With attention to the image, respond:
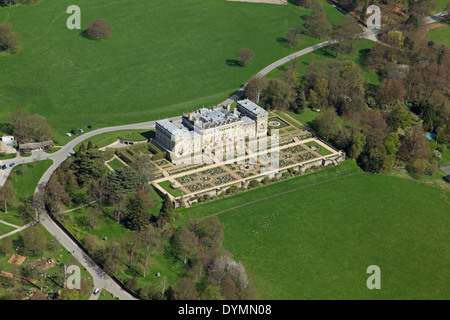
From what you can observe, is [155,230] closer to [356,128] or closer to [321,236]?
[321,236]

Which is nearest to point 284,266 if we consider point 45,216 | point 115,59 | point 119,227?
point 119,227

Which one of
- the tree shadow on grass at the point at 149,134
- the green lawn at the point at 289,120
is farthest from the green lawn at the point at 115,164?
the green lawn at the point at 289,120

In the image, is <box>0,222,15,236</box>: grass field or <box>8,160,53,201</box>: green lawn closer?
<box>0,222,15,236</box>: grass field

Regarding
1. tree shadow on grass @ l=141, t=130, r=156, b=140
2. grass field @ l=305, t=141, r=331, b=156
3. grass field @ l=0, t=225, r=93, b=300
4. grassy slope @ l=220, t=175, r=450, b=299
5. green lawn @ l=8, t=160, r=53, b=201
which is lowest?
grassy slope @ l=220, t=175, r=450, b=299

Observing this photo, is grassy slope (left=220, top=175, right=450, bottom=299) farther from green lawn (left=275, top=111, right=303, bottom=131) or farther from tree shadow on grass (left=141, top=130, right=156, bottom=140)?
tree shadow on grass (left=141, top=130, right=156, bottom=140)

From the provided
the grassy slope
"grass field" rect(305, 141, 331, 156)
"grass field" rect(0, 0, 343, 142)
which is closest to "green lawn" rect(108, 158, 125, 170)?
"grass field" rect(0, 0, 343, 142)

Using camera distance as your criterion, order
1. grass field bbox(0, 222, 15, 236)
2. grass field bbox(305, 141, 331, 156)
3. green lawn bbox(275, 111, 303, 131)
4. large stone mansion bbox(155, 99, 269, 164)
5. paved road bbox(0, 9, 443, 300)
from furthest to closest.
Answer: green lawn bbox(275, 111, 303, 131) → grass field bbox(305, 141, 331, 156) → large stone mansion bbox(155, 99, 269, 164) → grass field bbox(0, 222, 15, 236) → paved road bbox(0, 9, 443, 300)
